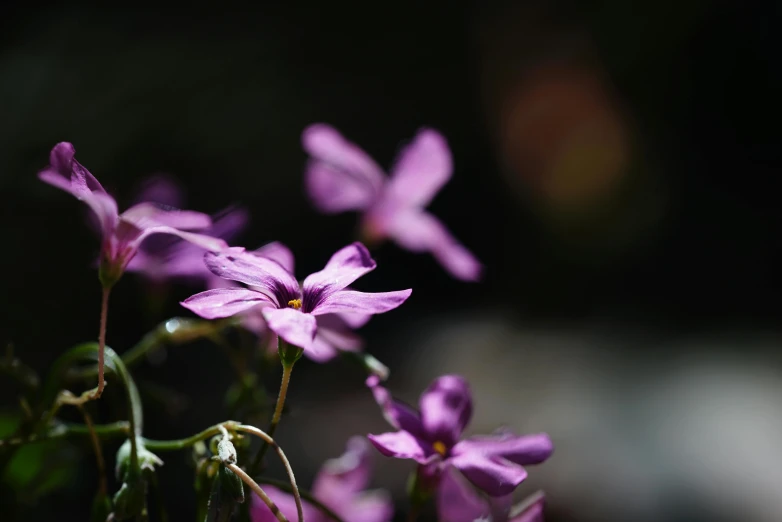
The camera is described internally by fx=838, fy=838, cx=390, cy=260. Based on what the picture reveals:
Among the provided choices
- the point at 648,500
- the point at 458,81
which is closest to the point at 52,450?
the point at 648,500

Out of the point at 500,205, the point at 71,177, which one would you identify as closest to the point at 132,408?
the point at 71,177

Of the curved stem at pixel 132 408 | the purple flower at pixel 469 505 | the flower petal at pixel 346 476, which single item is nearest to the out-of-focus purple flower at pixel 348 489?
the flower petal at pixel 346 476

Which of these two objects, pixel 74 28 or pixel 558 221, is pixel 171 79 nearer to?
pixel 74 28

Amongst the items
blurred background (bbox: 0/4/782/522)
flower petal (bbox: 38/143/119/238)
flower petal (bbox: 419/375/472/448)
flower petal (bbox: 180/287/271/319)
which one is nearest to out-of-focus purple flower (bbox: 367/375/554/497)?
flower petal (bbox: 419/375/472/448)

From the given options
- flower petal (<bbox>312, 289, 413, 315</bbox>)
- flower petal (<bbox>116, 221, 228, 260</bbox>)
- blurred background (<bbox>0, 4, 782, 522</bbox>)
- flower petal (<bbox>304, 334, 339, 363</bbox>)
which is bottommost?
blurred background (<bbox>0, 4, 782, 522</bbox>)

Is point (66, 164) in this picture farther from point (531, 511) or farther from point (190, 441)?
point (531, 511)

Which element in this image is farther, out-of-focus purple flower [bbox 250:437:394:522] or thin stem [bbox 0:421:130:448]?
out-of-focus purple flower [bbox 250:437:394:522]

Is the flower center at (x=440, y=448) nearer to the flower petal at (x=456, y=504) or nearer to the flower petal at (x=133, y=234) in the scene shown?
the flower petal at (x=456, y=504)

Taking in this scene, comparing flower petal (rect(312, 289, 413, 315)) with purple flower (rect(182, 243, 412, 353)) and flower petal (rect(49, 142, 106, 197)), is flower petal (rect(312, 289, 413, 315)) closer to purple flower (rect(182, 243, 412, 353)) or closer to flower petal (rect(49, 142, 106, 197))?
purple flower (rect(182, 243, 412, 353))
